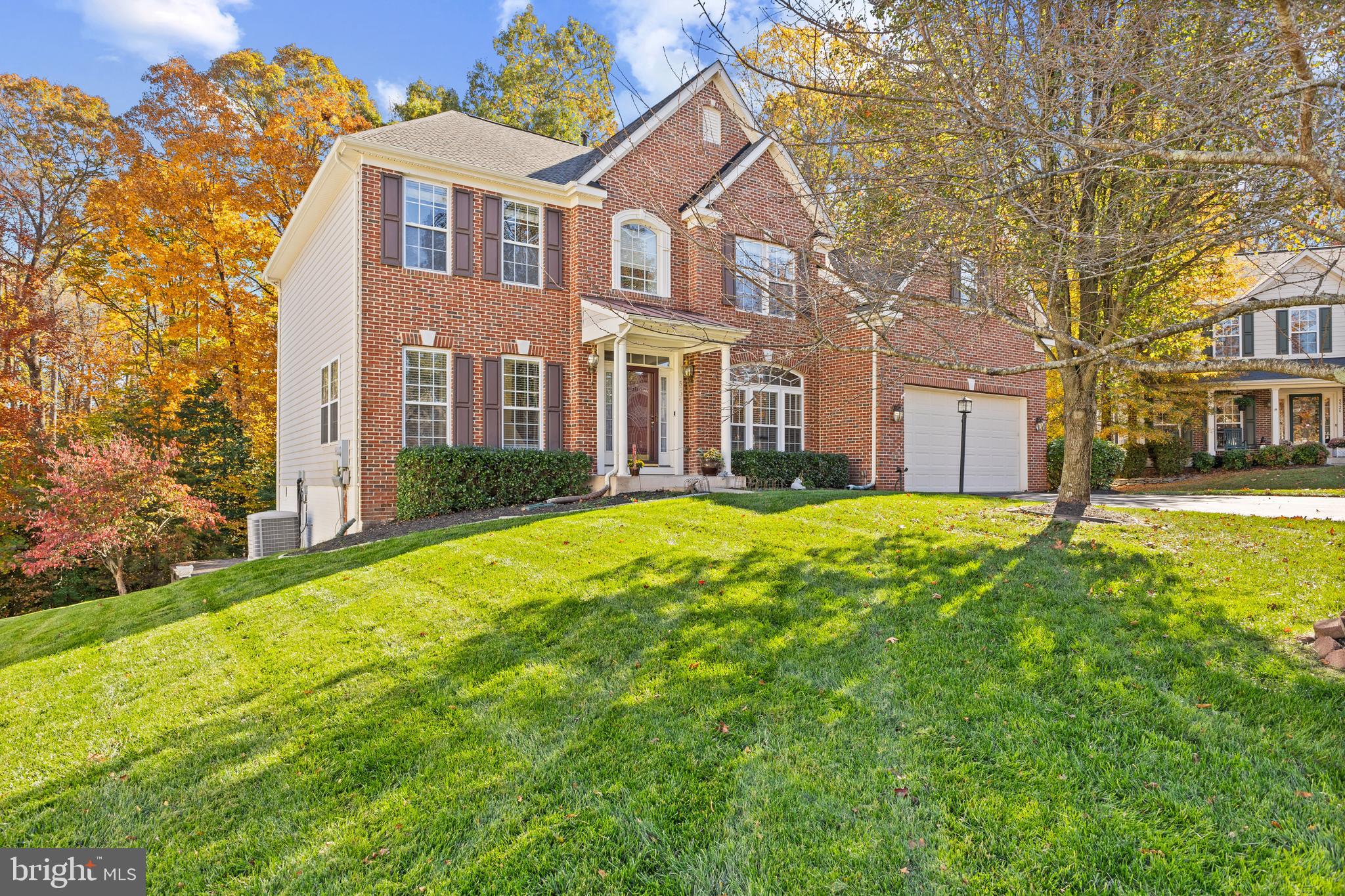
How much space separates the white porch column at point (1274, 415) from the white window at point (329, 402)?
2786 centimetres

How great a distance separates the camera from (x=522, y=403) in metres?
12.4

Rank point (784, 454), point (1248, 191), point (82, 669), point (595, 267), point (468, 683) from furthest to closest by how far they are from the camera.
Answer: point (784, 454)
point (595, 267)
point (82, 669)
point (1248, 191)
point (468, 683)

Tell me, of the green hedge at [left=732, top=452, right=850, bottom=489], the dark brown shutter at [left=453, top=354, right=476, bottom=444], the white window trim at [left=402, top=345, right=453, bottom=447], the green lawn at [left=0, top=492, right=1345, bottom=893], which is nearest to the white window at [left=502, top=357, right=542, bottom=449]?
the dark brown shutter at [left=453, top=354, right=476, bottom=444]

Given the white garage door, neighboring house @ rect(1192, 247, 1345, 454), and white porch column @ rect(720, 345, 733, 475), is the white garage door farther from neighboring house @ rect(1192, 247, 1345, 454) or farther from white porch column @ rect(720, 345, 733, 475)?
neighboring house @ rect(1192, 247, 1345, 454)

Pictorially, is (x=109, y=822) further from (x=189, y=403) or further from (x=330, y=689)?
(x=189, y=403)

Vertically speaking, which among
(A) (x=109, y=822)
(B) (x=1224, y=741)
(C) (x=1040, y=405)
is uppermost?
(C) (x=1040, y=405)

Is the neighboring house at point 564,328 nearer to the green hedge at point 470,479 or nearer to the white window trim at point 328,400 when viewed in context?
the white window trim at point 328,400

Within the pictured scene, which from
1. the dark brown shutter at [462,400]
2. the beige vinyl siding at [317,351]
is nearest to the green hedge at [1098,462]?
the dark brown shutter at [462,400]

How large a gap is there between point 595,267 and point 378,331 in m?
4.03

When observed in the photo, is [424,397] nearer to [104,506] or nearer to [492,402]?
[492,402]

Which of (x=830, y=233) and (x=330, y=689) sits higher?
(x=830, y=233)

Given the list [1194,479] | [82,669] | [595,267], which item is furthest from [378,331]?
[1194,479]

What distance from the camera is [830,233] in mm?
6109

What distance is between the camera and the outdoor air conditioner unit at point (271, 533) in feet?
43.1
